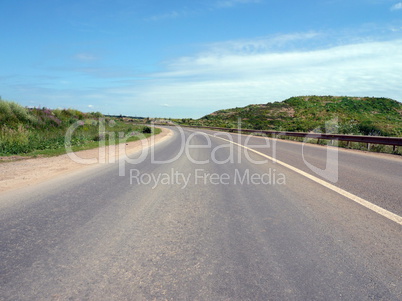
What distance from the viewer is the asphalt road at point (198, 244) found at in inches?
103

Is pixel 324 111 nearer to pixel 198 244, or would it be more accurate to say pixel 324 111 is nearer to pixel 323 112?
pixel 323 112

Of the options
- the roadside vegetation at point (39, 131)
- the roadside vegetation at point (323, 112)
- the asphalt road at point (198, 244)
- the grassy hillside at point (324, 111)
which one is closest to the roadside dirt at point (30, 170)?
the asphalt road at point (198, 244)

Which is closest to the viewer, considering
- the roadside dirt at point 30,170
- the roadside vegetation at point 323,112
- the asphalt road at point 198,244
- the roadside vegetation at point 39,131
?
the asphalt road at point 198,244

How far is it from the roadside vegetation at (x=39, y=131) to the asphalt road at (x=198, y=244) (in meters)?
8.87

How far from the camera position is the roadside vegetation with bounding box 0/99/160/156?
14203 mm

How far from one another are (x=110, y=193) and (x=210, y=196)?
1.90 m

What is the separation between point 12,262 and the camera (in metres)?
3.05

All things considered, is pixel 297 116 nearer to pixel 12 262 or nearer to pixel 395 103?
pixel 395 103

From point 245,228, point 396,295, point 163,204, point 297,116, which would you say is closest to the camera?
point 396,295

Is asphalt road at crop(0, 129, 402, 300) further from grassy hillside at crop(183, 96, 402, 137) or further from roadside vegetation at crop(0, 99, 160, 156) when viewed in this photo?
grassy hillside at crop(183, 96, 402, 137)

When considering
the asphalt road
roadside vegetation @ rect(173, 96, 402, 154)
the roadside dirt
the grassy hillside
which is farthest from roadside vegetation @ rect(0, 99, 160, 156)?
the grassy hillside

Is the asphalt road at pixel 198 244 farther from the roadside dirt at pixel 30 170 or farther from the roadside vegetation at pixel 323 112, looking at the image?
the roadside vegetation at pixel 323 112

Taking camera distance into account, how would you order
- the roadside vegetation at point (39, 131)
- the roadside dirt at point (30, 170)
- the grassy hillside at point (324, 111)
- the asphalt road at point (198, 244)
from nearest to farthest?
the asphalt road at point (198, 244) < the roadside dirt at point (30, 170) < the roadside vegetation at point (39, 131) < the grassy hillside at point (324, 111)

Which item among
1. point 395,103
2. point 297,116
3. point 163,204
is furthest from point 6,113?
point 395,103
